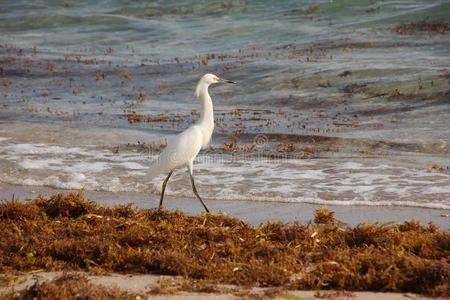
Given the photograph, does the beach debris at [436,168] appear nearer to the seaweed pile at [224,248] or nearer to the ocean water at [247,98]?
the ocean water at [247,98]

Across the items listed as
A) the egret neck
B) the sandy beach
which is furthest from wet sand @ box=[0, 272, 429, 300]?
the egret neck

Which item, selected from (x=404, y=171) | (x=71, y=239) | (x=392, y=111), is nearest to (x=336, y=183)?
(x=404, y=171)

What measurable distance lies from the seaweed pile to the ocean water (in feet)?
5.47

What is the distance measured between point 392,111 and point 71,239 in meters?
9.74

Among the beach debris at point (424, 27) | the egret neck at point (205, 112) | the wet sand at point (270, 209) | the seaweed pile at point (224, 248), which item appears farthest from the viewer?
the beach debris at point (424, 27)

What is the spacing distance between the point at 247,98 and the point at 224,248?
444 inches

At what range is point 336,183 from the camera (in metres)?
9.09

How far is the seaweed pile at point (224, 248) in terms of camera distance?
16.6 ft

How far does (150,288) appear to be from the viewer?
4996mm

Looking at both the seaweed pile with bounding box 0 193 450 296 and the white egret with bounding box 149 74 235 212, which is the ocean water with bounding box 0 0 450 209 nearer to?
the white egret with bounding box 149 74 235 212

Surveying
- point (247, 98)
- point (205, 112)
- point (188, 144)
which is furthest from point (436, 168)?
point (247, 98)

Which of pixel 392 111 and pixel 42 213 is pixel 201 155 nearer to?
pixel 42 213

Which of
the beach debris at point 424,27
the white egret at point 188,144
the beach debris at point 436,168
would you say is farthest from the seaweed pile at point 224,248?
the beach debris at point 424,27

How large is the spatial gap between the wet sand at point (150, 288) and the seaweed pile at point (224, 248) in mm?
86
